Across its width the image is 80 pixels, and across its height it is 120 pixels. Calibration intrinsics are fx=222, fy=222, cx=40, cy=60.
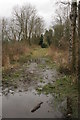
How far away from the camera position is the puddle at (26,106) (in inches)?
271

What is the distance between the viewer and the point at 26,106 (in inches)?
303

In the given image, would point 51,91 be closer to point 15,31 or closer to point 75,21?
point 75,21

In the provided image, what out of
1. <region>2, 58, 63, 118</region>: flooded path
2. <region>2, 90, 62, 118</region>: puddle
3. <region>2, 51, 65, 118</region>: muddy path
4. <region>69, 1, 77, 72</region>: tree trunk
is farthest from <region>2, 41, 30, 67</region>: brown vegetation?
<region>2, 90, 62, 118</region>: puddle

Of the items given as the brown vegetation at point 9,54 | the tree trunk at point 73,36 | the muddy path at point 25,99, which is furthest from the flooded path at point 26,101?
the brown vegetation at point 9,54

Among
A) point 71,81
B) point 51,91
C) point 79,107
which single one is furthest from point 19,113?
point 71,81

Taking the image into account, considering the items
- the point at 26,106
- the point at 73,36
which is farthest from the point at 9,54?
the point at 26,106

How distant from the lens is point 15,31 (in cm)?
4019

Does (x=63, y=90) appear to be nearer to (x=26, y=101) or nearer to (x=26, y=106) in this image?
(x=26, y=101)

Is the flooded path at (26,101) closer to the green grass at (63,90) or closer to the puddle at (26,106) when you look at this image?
the puddle at (26,106)

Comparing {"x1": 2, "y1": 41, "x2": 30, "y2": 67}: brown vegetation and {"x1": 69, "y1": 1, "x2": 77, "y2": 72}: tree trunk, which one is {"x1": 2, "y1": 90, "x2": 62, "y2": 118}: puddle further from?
{"x1": 2, "y1": 41, "x2": 30, "y2": 67}: brown vegetation

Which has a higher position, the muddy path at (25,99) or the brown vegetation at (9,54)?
the brown vegetation at (9,54)

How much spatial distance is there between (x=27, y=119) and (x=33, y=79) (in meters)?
5.51

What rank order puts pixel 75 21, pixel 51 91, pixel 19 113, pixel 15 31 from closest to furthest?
pixel 19 113 < pixel 51 91 < pixel 75 21 < pixel 15 31

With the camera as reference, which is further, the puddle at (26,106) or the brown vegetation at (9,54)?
the brown vegetation at (9,54)
